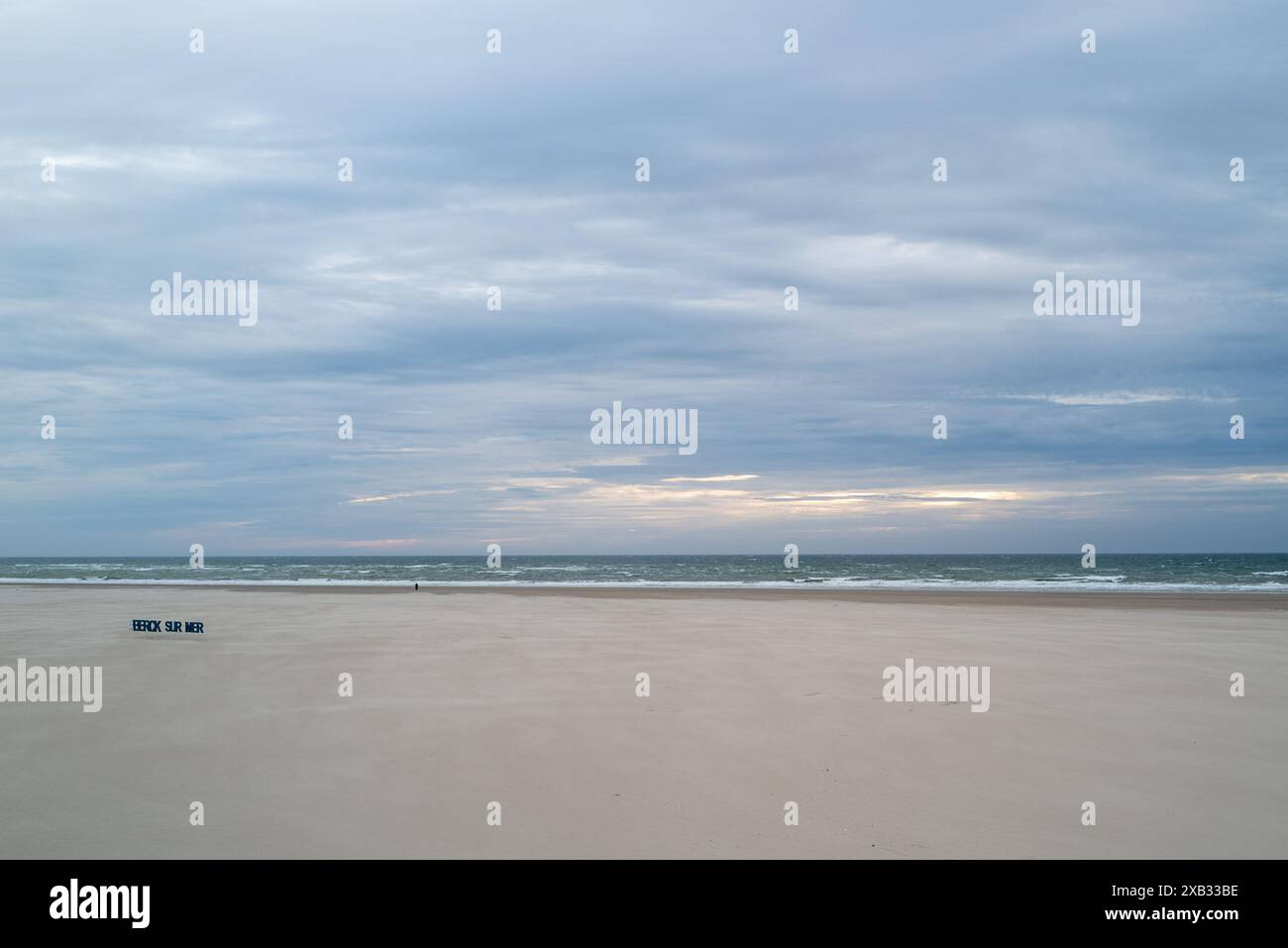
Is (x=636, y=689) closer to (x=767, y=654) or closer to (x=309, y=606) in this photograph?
(x=767, y=654)

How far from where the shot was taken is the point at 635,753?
8422mm

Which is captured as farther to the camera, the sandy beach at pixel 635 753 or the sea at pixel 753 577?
the sea at pixel 753 577

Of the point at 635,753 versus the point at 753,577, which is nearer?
the point at 635,753

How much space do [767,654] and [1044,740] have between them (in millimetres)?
6886

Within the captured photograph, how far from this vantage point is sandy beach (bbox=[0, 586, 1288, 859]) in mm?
6258

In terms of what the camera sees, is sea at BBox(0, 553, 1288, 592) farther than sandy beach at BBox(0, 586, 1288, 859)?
Yes

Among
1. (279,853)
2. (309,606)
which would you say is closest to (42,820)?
(279,853)

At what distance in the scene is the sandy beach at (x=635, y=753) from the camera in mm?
6258

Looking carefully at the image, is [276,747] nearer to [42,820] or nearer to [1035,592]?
[42,820]

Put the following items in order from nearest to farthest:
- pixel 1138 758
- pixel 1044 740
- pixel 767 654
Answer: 1. pixel 1138 758
2. pixel 1044 740
3. pixel 767 654

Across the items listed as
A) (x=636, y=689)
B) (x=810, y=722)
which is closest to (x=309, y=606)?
(x=636, y=689)
